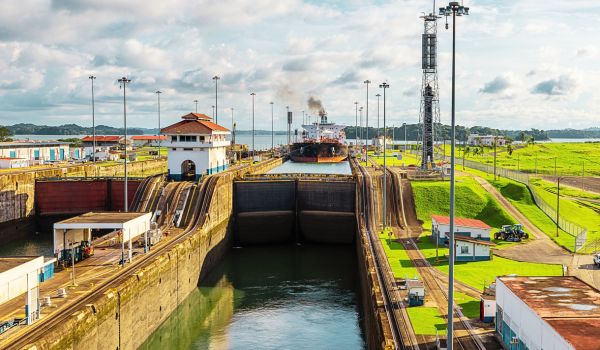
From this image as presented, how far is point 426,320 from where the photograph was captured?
111 ft

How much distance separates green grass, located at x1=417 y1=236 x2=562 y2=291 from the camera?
1750 inches

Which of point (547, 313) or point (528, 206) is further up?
point (528, 206)

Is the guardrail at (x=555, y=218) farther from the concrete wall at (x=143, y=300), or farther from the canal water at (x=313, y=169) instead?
the canal water at (x=313, y=169)

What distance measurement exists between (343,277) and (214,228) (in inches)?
630

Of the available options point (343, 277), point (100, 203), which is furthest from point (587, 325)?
Result: point (100, 203)

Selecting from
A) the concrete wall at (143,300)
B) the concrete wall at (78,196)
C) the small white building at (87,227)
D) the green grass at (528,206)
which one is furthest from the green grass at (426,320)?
the concrete wall at (78,196)

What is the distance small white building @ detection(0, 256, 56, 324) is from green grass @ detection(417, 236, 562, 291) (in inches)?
1146

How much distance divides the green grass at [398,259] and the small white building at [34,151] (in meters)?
83.6

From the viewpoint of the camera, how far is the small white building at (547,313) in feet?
78.9

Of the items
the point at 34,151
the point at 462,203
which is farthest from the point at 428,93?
the point at 34,151

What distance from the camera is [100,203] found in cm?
8275

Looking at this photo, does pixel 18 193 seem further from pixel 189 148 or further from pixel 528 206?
pixel 528 206

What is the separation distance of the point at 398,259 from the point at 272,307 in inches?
463

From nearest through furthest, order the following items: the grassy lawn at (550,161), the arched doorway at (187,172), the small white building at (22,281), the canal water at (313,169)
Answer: the small white building at (22,281)
the arched doorway at (187,172)
the grassy lawn at (550,161)
the canal water at (313,169)
